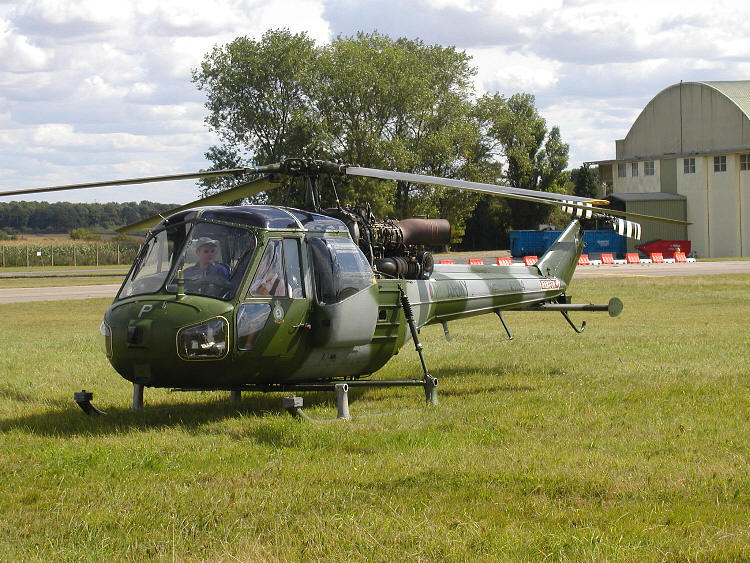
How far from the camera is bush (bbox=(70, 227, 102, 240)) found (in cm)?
7625

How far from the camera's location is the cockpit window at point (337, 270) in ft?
30.7

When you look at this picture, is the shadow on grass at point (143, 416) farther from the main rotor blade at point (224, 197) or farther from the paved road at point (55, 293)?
the paved road at point (55, 293)

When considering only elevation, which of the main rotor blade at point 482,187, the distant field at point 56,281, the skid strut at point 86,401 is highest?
the main rotor blade at point 482,187

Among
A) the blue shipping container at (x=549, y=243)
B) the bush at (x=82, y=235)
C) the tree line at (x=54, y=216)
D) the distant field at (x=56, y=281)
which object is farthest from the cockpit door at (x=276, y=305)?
the tree line at (x=54, y=216)

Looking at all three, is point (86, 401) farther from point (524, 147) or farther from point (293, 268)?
point (524, 147)

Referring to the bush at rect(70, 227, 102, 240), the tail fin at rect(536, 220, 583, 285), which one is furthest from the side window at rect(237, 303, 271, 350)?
the bush at rect(70, 227, 102, 240)

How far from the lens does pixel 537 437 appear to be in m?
8.23

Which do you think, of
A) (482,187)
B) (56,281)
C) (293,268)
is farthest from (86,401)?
(56,281)

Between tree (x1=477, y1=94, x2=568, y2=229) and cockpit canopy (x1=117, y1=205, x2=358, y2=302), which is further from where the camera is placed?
tree (x1=477, y1=94, x2=568, y2=229)

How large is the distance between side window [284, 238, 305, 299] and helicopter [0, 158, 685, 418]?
12mm

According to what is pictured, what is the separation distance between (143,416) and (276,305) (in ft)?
6.40

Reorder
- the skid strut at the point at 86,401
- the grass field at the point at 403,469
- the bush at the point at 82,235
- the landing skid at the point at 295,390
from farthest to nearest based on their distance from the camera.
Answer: the bush at the point at 82,235 < the skid strut at the point at 86,401 < the landing skid at the point at 295,390 < the grass field at the point at 403,469

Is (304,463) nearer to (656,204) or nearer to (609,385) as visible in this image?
(609,385)

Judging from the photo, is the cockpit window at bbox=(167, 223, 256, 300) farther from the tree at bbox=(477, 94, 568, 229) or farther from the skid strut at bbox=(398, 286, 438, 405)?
the tree at bbox=(477, 94, 568, 229)
